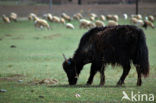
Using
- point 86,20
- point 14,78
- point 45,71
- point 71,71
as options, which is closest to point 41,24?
point 86,20

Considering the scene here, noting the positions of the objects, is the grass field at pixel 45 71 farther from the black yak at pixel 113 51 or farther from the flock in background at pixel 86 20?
the flock in background at pixel 86 20

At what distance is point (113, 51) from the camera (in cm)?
1049

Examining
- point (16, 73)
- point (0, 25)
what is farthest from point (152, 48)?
point (0, 25)

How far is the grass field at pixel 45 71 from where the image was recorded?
8531mm

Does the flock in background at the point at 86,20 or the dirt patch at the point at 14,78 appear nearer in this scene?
the dirt patch at the point at 14,78

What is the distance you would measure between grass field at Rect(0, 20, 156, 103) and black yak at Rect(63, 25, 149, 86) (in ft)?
1.15

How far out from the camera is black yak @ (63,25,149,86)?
33.5 ft

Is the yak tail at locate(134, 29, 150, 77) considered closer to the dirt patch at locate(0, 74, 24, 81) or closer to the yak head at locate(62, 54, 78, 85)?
the yak head at locate(62, 54, 78, 85)

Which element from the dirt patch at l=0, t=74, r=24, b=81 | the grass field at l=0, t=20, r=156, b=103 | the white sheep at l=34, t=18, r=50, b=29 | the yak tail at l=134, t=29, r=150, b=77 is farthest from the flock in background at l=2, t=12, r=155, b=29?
the yak tail at l=134, t=29, r=150, b=77

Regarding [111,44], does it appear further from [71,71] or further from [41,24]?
[41,24]

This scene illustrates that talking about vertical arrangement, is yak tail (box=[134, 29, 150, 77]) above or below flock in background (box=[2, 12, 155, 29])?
above

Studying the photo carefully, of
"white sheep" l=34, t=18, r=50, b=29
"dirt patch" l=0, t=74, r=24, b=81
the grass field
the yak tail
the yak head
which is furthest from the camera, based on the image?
"white sheep" l=34, t=18, r=50, b=29

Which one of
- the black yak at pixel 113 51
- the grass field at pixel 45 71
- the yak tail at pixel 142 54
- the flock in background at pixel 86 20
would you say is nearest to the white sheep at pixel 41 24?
the flock in background at pixel 86 20

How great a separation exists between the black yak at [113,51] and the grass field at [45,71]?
35 centimetres
